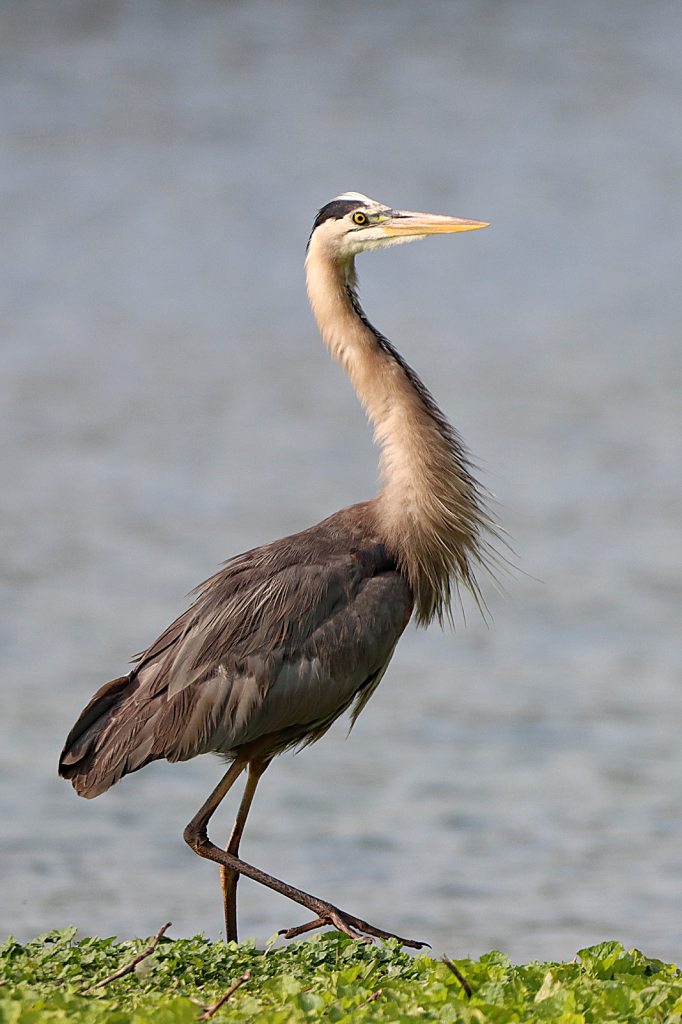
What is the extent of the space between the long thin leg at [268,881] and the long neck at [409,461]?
1163 millimetres

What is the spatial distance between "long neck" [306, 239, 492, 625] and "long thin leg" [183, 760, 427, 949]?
1.16 metres

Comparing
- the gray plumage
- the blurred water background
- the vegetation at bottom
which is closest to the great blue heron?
the gray plumage

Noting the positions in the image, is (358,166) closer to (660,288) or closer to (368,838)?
(660,288)

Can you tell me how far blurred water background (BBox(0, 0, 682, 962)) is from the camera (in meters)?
10.9

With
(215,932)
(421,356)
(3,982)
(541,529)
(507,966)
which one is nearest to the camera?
(3,982)

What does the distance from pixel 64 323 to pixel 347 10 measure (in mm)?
8387

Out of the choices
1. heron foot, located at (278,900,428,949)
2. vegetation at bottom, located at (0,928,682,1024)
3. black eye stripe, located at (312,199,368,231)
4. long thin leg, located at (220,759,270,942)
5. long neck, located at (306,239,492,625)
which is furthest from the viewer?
black eye stripe, located at (312,199,368,231)

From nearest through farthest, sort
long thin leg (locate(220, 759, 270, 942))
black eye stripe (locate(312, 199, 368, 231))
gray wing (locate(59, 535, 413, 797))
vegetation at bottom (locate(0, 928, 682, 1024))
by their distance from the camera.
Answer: vegetation at bottom (locate(0, 928, 682, 1024)) < gray wing (locate(59, 535, 413, 797)) < long thin leg (locate(220, 759, 270, 942)) < black eye stripe (locate(312, 199, 368, 231))

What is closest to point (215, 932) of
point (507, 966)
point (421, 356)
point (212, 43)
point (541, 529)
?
point (507, 966)

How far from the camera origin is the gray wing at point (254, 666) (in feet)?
17.7

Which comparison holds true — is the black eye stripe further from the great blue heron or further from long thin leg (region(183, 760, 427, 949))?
long thin leg (region(183, 760, 427, 949))

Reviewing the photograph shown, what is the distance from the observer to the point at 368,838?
36.4ft

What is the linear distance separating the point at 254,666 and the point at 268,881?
2.79 ft

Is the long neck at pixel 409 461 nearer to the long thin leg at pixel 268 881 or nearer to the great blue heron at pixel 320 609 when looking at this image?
the great blue heron at pixel 320 609
